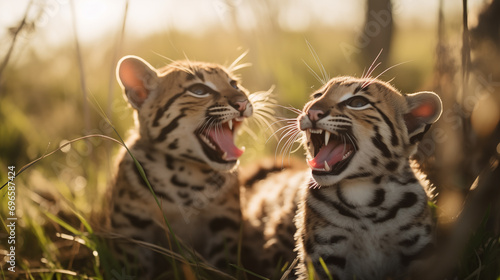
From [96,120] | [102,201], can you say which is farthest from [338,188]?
[96,120]

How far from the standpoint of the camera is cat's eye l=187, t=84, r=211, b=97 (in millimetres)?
3787

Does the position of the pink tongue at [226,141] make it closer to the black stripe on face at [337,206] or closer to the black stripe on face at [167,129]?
the black stripe on face at [167,129]

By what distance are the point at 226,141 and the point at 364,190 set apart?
1158mm

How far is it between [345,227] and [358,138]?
0.50m

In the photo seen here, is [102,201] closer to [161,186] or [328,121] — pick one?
[161,186]

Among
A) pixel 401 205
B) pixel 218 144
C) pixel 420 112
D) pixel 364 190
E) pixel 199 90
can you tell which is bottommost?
pixel 401 205

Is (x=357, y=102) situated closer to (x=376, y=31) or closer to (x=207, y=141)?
(x=207, y=141)

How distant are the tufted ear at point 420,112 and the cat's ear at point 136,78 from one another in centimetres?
188

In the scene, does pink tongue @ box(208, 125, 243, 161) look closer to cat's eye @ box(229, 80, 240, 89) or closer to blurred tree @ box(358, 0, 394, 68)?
cat's eye @ box(229, 80, 240, 89)

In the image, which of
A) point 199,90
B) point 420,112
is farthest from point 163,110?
point 420,112

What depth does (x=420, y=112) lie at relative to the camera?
291 centimetres

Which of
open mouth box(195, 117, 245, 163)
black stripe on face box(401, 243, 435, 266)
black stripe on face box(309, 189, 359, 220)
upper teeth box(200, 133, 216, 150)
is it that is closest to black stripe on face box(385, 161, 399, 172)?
black stripe on face box(309, 189, 359, 220)

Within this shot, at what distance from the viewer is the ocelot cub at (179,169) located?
3572 millimetres

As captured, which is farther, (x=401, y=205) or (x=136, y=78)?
(x=136, y=78)
